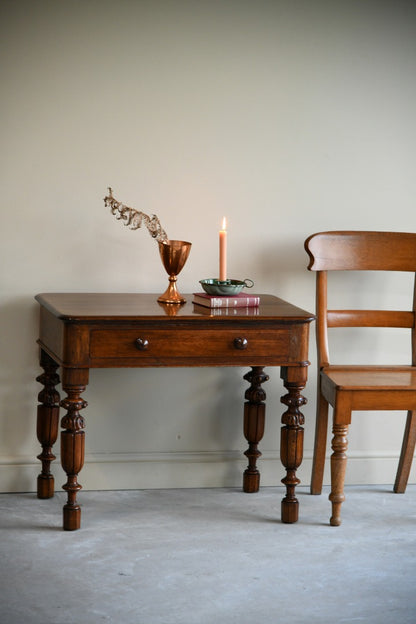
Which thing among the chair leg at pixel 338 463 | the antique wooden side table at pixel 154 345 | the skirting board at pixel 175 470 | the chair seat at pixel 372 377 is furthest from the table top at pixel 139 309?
the skirting board at pixel 175 470

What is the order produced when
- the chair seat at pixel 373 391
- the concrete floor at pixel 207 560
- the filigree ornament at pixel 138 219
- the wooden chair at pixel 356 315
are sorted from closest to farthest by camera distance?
the concrete floor at pixel 207 560
the chair seat at pixel 373 391
the filigree ornament at pixel 138 219
the wooden chair at pixel 356 315

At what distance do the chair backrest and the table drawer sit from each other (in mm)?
385

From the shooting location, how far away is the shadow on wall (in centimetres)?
312

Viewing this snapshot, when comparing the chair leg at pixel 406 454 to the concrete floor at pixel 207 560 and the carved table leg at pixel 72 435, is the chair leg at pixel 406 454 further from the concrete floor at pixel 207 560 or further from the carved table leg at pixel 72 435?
the carved table leg at pixel 72 435

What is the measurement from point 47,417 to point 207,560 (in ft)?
2.50

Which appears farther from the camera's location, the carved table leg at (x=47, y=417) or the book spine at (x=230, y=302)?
the carved table leg at (x=47, y=417)

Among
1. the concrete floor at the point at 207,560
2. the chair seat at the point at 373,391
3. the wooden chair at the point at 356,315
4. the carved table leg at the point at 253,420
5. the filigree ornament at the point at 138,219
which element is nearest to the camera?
the concrete floor at the point at 207,560

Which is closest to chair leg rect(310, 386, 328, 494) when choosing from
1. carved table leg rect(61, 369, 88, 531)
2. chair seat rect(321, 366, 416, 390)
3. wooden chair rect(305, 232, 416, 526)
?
wooden chair rect(305, 232, 416, 526)

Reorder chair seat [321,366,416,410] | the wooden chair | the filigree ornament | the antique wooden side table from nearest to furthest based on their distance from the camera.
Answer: the antique wooden side table
chair seat [321,366,416,410]
the filigree ornament
the wooden chair

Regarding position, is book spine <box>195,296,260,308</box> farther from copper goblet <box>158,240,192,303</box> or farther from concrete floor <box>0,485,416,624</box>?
concrete floor <box>0,485,416,624</box>

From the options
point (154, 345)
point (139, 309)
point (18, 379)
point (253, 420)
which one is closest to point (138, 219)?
point (139, 309)

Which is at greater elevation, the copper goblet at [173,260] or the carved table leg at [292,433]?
the copper goblet at [173,260]

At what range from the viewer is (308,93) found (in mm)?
3240

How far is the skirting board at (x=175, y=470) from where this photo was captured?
3.15 m
